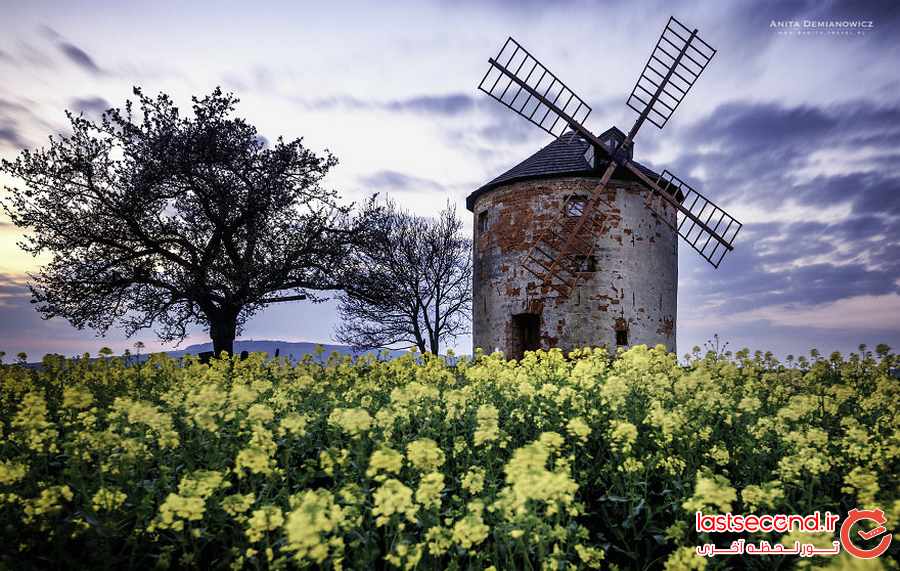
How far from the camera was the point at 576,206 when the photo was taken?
1867 centimetres

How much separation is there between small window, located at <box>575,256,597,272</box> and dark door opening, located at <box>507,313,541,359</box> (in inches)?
84.8

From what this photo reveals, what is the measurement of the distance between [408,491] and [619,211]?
1702 cm

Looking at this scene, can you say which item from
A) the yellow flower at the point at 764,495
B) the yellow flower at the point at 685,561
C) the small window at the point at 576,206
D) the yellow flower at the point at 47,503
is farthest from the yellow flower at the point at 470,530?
the small window at the point at 576,206

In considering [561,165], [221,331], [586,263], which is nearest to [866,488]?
[586,263]

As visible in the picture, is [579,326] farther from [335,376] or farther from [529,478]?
[529,478]

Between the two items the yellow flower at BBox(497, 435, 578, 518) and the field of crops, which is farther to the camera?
the field of crops

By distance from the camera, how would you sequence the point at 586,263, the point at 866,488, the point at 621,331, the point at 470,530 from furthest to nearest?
the point at 586,263
the point at 621,331
the point at 866,488
the point at 470,530

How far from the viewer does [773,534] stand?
15.1 ft

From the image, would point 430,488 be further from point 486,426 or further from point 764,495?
point 764,495

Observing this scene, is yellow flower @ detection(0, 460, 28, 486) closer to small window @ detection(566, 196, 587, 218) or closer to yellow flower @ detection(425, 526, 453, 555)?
yellow flower @ detection(425, 526, 453, 555)

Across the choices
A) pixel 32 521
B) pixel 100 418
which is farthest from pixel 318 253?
pixel 32 521

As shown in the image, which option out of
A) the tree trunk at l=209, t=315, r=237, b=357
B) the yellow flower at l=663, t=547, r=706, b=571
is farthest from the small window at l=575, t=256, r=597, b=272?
the yellow flower at l=663, t=547, r=706, b=571

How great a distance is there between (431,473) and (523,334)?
1586 cm

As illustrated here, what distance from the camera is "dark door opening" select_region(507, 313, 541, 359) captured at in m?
18.7
